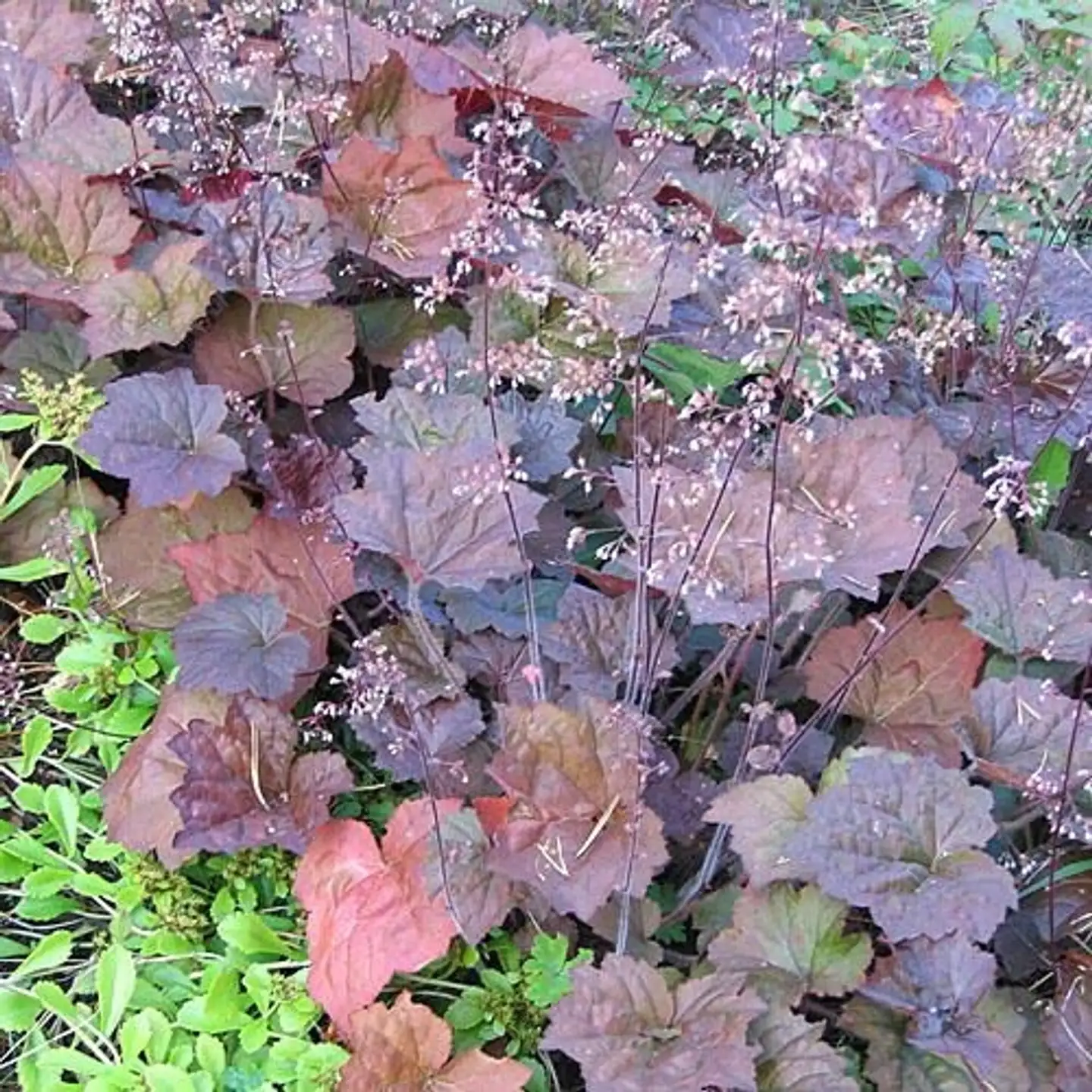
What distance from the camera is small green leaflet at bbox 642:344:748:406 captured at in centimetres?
211

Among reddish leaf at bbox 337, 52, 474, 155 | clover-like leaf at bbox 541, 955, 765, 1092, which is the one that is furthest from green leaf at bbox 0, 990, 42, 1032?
reddish leaf at bbox 337, 52, 474, 155

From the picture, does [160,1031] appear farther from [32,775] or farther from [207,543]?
[207,543]

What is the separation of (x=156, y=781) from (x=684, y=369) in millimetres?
1036

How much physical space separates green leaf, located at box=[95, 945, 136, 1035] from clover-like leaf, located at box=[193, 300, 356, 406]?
79 cm

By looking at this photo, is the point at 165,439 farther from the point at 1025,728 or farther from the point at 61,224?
the point at 1025,728

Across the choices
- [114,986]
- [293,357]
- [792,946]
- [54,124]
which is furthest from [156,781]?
[54,124]

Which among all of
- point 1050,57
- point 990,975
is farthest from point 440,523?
point 1050,57

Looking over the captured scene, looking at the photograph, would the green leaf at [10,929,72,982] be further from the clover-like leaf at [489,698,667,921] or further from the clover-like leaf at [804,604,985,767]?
the clover-like leaf at [804,604,985,767]

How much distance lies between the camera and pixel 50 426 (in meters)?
1.85

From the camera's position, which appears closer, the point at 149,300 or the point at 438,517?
the point at 438,517

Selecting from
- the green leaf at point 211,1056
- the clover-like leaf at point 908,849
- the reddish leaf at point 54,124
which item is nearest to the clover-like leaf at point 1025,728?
the clover-like leaf at point 908,849

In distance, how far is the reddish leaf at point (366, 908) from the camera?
4.87ft

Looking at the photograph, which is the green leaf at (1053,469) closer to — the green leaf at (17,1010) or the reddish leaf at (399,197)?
the reddish leaf at (399,197)

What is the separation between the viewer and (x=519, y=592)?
178 cm
